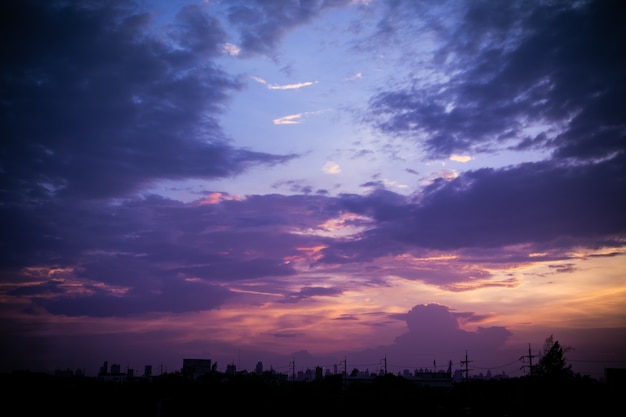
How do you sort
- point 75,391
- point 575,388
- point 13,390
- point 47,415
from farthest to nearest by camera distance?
point 575,388, point 75,391, point 13,390, point 47,415

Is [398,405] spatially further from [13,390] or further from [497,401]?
[13,390]

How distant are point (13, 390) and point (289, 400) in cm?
1672

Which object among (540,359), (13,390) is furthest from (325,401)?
(540,359)

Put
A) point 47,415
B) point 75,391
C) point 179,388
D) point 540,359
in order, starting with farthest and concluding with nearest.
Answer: point 540,359
point 179,388
point 75,391
point 47,415

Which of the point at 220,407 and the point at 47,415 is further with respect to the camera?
the point at 220,407

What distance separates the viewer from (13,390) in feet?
81.9

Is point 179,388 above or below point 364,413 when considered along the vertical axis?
above

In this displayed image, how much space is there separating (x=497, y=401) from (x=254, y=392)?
84.9 ft

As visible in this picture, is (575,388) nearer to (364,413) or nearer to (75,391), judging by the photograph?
(364,413)

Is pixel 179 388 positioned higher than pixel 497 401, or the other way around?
pixel 179 388

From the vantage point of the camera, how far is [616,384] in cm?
3309

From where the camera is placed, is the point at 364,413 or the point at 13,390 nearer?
the point at 13,390

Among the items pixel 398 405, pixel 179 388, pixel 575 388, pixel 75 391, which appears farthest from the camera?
pixel 575 388

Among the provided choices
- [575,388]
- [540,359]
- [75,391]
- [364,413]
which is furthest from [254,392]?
[540,359]
